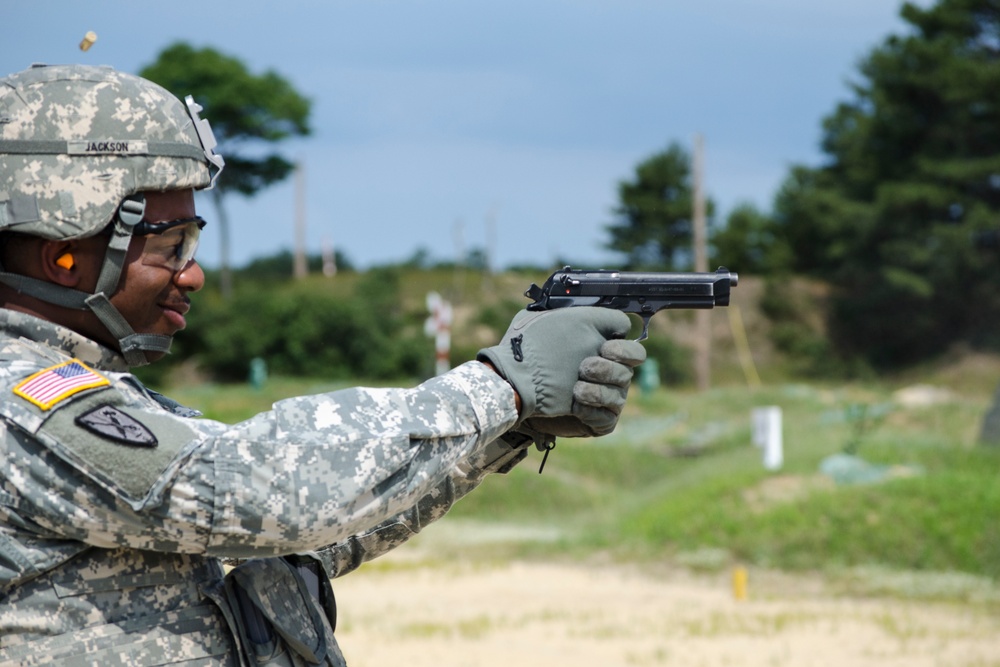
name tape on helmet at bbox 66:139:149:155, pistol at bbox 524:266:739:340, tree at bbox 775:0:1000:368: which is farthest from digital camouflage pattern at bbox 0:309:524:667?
tree at bbox 775:0:1000:368

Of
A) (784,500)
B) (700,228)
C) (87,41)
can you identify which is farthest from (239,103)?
(87,41)

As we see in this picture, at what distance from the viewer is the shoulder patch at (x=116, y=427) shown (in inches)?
73.9

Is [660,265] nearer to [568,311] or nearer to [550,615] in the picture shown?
[550,615]

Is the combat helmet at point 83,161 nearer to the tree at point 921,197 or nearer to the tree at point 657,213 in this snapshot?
the tree at point 657,213

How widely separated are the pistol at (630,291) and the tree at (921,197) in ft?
125

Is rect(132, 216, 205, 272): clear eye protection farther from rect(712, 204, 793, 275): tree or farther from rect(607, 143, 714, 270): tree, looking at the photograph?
rect(712, 204, 793, 275): tree

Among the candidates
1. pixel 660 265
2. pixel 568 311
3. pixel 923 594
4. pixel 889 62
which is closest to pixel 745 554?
pixel 923 594

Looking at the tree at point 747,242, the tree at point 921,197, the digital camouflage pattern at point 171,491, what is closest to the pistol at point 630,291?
the digital camouflage pattern at point 171,491

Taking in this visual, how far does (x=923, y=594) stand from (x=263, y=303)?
88.0 ft

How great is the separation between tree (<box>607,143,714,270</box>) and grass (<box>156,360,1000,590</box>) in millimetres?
13185

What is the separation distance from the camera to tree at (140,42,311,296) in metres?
41.4

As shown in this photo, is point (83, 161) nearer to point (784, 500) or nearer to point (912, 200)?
point (784, 500)

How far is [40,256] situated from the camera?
2188 mm

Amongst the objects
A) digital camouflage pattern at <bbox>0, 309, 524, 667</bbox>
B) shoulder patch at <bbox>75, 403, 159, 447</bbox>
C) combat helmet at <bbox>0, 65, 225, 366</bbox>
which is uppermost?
combat helmet at <bbox>0, 65, 225, 366</bbox>
